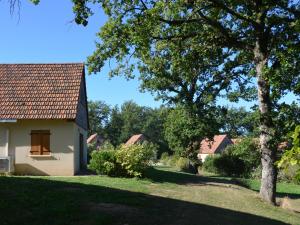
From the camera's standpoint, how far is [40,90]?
27.9m

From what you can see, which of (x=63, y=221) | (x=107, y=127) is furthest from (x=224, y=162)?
(x=107, y=127)

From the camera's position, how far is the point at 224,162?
1911 inches

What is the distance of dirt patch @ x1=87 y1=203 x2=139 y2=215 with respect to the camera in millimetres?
13323

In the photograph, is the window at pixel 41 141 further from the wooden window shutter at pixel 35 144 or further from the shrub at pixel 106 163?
the shrub at pixel 106 163

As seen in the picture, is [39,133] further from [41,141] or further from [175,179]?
[175,179]

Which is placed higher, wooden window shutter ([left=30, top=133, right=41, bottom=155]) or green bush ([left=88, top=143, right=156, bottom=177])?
wooden window shutter ([left=30, top=133, right=41, bottom=155])

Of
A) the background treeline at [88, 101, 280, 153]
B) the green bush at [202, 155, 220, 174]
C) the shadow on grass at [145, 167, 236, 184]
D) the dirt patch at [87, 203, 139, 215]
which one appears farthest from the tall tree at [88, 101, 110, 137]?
the dirt patch at [87, 203, 139, 215]

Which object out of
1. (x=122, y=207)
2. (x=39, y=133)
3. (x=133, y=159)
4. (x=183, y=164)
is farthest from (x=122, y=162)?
(x=183, y=164)

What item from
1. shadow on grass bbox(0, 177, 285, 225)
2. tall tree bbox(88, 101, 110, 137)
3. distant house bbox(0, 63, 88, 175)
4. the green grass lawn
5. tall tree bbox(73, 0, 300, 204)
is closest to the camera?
shadow on grass bbox(0, 177, 285, 225)

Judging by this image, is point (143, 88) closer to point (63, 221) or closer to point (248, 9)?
point (248, 9)

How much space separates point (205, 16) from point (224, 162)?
96.4 feet

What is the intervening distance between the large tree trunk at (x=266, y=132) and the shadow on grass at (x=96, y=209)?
5889mm

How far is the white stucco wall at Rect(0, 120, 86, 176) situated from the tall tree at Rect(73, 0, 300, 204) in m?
5.71

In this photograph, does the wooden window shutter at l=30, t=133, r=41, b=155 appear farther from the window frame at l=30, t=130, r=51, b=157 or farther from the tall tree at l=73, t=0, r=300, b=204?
the tall tree at l=73, t=0, r=300, b=204
